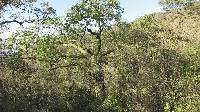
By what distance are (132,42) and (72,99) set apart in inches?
539

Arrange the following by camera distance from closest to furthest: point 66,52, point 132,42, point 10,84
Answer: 1. point 10,84
2. point 132,42
3. point 66,52

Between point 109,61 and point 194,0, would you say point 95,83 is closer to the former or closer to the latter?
point 109,61

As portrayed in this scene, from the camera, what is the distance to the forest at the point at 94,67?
29.6 m

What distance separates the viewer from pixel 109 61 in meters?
37.3

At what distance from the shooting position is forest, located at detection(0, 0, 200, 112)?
29.6m

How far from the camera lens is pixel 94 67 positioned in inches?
1458

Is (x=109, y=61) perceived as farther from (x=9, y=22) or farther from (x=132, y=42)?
(x=9, y=22)

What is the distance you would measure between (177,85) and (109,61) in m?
6.28

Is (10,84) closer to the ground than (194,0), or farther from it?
closer to the ground

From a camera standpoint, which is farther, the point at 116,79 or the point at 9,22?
the point at 9,22

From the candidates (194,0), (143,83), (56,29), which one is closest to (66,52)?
(56,29)

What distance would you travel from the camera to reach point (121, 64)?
35250 mm

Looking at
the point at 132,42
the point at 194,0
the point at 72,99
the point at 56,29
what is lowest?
the point at 72,99

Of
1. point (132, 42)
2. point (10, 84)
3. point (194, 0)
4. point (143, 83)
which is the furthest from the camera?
point (194, 0)
